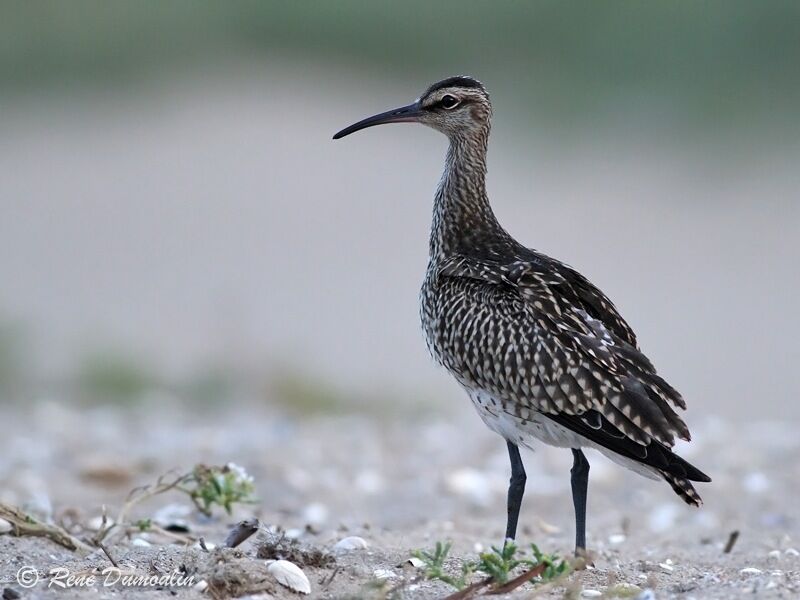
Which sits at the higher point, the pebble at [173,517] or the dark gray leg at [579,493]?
the dark gray leg at [579,493]

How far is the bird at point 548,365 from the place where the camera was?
6758mm

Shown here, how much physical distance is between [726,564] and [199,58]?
69.6 feet

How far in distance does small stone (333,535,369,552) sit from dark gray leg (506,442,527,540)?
65 cm

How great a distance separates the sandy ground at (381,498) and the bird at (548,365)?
50 centimetres

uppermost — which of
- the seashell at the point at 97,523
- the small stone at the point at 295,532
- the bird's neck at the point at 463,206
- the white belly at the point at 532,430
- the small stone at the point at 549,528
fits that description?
the bird's neck at the point at 463,206

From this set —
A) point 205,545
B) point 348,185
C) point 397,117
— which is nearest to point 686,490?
point 205,545

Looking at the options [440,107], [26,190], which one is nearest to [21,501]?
[440,107]

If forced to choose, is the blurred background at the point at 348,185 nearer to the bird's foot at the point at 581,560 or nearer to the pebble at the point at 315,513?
the pebble at the point at 315,513

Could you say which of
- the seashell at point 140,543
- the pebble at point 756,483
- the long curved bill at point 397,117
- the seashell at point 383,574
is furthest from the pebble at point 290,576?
the pebble at point 756,483

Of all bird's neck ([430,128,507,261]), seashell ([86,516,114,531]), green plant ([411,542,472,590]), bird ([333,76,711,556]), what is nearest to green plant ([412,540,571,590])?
green plant ([411,542,472,590])

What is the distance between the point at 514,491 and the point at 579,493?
31 centimetres

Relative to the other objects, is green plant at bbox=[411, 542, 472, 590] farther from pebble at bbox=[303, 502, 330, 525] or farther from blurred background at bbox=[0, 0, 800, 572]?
pebble at bbox=[303, 502, 330, 525]

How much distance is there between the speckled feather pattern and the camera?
22.1 ft

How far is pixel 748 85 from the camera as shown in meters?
24.7
